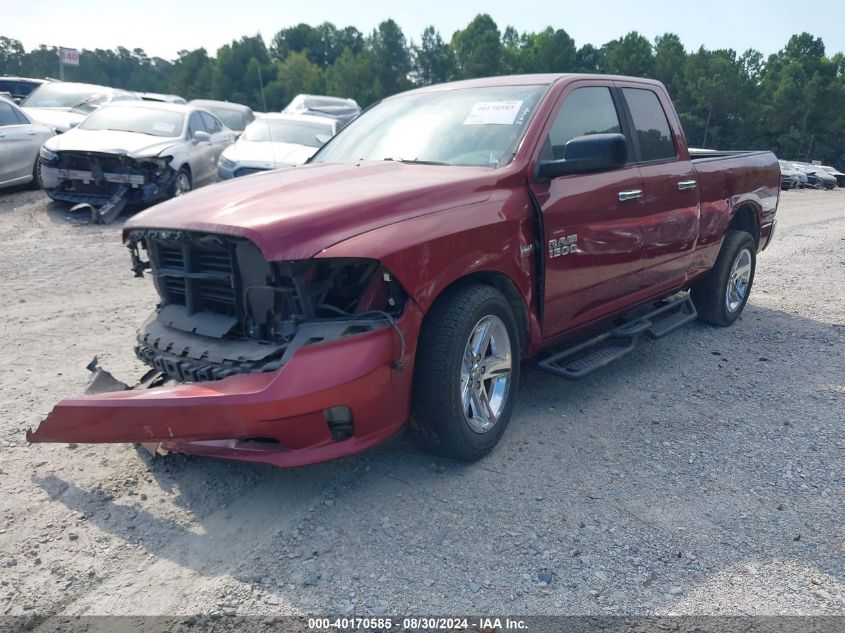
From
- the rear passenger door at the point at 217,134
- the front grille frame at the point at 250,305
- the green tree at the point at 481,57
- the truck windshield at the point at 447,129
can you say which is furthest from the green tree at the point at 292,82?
the front grille frame at the point at 250,305

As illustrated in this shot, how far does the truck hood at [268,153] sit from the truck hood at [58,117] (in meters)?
3.72

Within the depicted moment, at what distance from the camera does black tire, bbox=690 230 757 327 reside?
6.27m

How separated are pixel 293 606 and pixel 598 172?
3.01 meters

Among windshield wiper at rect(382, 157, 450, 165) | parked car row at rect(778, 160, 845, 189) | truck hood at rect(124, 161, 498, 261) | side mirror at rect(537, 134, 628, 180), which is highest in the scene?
side mirror at rect(537, 134, 628, 180)

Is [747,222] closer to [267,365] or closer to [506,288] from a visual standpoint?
[506,288]

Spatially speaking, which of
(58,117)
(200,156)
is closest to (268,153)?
(200,156)

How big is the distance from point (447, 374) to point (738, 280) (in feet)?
13.8

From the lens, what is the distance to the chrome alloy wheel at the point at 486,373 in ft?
12.1

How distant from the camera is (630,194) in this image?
471cm

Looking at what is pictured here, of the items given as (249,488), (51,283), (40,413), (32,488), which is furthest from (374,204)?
(51,283)

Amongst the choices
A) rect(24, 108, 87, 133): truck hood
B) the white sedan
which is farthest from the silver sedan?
the white sedan

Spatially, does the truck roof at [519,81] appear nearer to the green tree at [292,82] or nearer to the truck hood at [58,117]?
the truck hood at [58,117]

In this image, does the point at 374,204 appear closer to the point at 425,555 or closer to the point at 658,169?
the point at 425,555

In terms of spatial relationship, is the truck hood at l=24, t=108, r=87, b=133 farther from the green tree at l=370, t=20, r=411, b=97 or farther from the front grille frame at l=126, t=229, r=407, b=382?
the green tree at l=370, t=20, r=411, b=97
